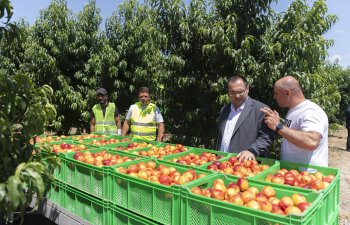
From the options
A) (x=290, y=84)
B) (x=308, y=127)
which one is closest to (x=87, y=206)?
(x=308, y=127)

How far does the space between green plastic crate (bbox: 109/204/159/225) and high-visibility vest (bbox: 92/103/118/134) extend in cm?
388

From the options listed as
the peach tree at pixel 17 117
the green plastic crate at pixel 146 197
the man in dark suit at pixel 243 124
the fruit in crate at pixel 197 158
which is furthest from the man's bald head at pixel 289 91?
the peach tree at pixel 17 117

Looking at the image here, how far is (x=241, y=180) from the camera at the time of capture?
7.57 feet

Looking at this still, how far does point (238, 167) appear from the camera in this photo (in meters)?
2.82

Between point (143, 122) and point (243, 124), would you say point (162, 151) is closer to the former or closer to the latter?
point (243, 124)

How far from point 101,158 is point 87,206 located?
629 mm

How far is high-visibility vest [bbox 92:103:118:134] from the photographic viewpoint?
6.29 meters

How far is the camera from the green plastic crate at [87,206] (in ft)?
8.68

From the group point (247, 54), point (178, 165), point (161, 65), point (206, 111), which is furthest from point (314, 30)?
point (178, 165)

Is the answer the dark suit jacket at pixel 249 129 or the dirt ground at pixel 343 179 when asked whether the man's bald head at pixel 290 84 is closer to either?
the dark suit jacket at pixel 249 129

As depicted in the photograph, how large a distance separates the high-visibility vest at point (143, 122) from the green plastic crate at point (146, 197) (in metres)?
3.02

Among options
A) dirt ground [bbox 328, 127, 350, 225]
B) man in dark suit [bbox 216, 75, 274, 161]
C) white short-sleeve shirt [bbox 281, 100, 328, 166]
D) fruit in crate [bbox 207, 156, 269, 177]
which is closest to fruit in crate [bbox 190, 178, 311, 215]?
fruit in crate [bbox 207, 156, 269, 177]

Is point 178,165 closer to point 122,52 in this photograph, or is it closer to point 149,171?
point 149,171

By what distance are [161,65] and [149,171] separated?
4.49 metres
